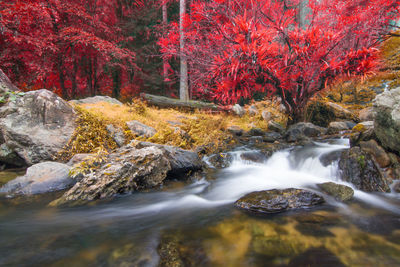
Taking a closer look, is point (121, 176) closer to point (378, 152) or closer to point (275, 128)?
point (378, 152)

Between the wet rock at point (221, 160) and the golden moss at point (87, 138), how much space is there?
214 cm

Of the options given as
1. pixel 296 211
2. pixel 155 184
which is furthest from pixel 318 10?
pixel 155 184

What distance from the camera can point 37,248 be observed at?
1.82 m

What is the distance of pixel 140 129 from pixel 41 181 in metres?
2.13

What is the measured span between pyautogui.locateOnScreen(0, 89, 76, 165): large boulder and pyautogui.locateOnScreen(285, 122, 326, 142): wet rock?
17.6 ft

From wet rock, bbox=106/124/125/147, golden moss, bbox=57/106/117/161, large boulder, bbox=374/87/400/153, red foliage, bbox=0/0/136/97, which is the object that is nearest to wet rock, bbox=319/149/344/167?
large boulder, bbox=374/87/400/153

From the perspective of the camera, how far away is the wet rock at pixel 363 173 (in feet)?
9.66

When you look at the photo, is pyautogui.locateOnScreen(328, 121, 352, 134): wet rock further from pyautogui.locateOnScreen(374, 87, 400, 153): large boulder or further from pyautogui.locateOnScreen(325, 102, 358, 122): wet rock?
pyautogui.locateOnScreen(374, 87, 400, 153): large boulder

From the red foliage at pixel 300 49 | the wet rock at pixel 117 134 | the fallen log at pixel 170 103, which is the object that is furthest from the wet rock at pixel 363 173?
the fallen log at pixel 170 103

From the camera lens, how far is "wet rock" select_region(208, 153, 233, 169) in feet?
14.9

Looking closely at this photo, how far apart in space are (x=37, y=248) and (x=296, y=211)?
2.59 meters

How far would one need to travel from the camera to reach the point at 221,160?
15.2 ft

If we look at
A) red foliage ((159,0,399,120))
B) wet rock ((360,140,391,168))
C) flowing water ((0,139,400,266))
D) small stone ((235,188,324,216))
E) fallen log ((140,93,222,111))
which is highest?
red foliage ((159,0,399,120))

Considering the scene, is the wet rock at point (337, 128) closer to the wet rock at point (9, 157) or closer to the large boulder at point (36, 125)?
the large boulder at point (36, 125)
